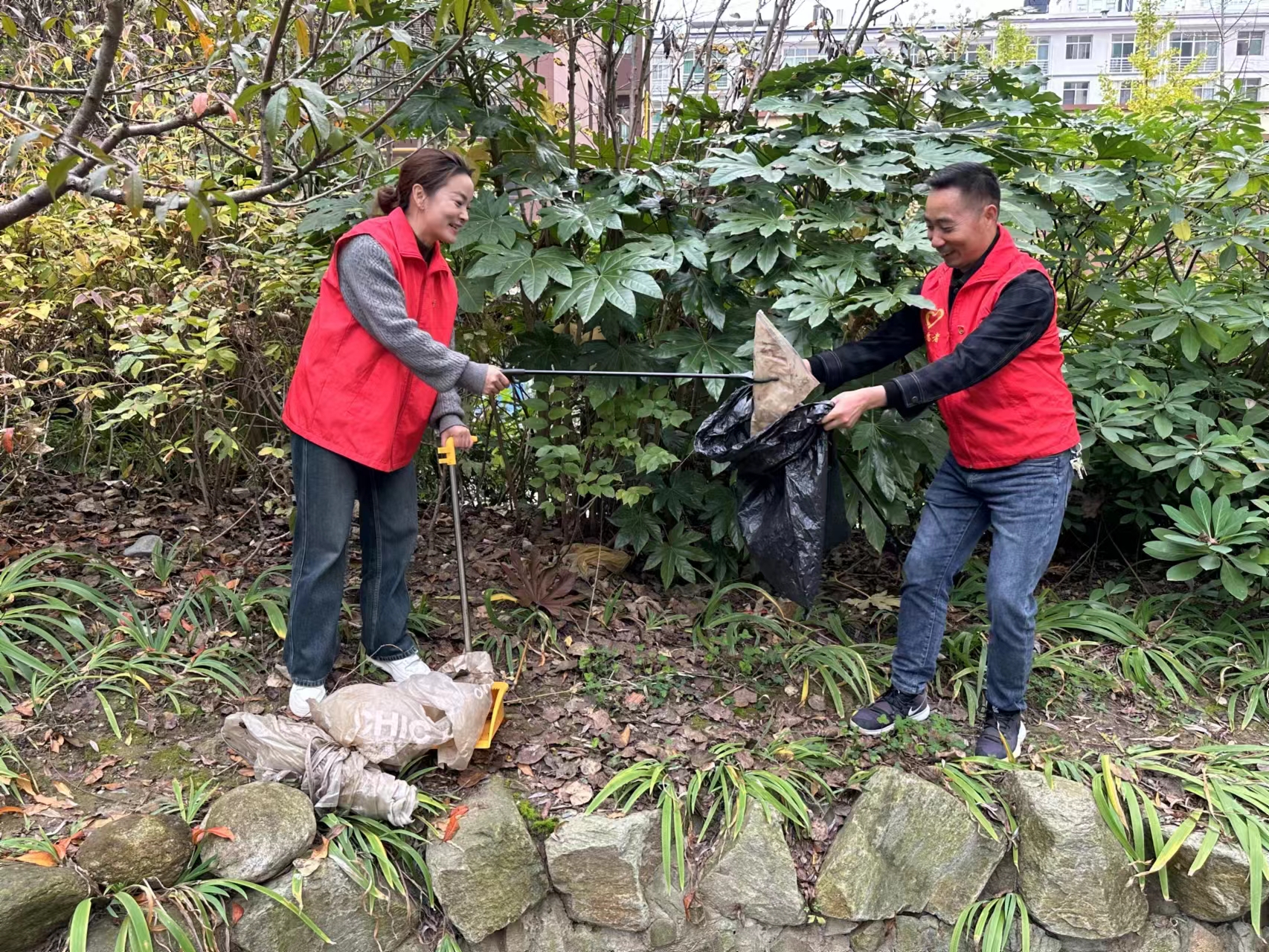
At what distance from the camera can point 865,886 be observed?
2529 millimetres

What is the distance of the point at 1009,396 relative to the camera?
2504mm

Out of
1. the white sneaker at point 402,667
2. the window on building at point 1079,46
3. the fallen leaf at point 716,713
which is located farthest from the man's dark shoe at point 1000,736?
the window on building at point 1079,46

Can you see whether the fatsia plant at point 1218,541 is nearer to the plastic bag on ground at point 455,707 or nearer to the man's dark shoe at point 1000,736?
the man's dark shoe at point 1000,736

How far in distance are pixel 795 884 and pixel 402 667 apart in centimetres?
140

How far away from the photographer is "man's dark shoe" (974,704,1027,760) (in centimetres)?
275

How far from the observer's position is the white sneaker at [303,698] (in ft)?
8.71

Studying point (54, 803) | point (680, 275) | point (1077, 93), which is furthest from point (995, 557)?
point (1077, 93)

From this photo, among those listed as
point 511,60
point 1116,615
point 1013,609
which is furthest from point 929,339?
point 511,60

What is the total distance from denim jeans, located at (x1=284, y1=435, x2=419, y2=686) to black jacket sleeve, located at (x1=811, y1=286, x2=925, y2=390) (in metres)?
1.39

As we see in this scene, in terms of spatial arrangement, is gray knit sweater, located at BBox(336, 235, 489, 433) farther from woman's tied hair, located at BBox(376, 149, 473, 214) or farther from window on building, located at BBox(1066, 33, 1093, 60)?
window on building, located at BBox(1066, 33, 1093, 60)

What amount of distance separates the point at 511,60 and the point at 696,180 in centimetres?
81

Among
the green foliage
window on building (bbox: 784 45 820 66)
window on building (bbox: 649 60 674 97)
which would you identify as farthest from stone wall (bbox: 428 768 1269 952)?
window on building (bbox: 649 60 674 97)

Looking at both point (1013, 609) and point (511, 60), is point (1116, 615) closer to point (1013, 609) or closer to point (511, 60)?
point (1013, 609)

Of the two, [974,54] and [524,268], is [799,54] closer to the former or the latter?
[974,54]
